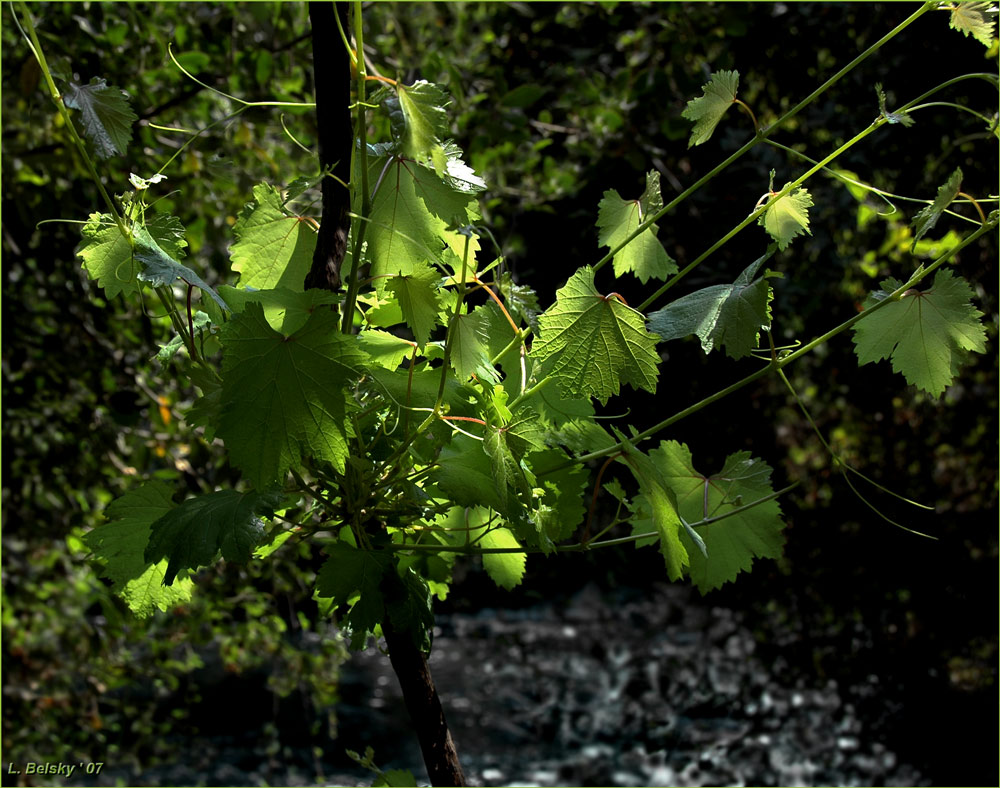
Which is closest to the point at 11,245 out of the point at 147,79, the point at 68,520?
the point at 147,79

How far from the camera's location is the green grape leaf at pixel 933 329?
62 centimetres

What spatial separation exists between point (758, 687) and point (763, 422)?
3.52ft

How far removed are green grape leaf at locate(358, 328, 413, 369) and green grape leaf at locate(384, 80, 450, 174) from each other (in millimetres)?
197

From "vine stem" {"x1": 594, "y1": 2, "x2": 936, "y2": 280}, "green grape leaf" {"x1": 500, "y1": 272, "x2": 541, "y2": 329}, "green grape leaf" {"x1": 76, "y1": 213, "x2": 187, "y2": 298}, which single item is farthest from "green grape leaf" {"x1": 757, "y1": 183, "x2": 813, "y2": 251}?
"green grape leaf" {"x1": 76, "y1": 213, "x2": 187, "y2": 298}

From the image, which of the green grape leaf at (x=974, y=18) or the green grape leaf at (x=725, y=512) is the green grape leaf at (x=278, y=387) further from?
the green grape leaf at (x=974, y=18)

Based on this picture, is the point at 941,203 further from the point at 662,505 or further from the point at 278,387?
the point at 278,387

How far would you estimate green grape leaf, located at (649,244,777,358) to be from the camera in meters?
0.55

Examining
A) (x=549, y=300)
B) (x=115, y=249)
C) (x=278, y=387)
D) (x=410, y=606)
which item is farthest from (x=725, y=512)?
(x=549, y=300)

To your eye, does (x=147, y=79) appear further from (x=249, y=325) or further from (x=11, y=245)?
(x=249, y=325)

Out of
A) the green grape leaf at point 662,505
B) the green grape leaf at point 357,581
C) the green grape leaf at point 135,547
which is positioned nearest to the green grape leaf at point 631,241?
the green grape leaf at point 662,505

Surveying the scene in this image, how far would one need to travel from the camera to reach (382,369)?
2.06 ft

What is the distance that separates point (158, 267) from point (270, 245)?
0.13m

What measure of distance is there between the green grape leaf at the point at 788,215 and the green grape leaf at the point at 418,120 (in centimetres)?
25

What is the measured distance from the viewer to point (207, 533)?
560 mm
